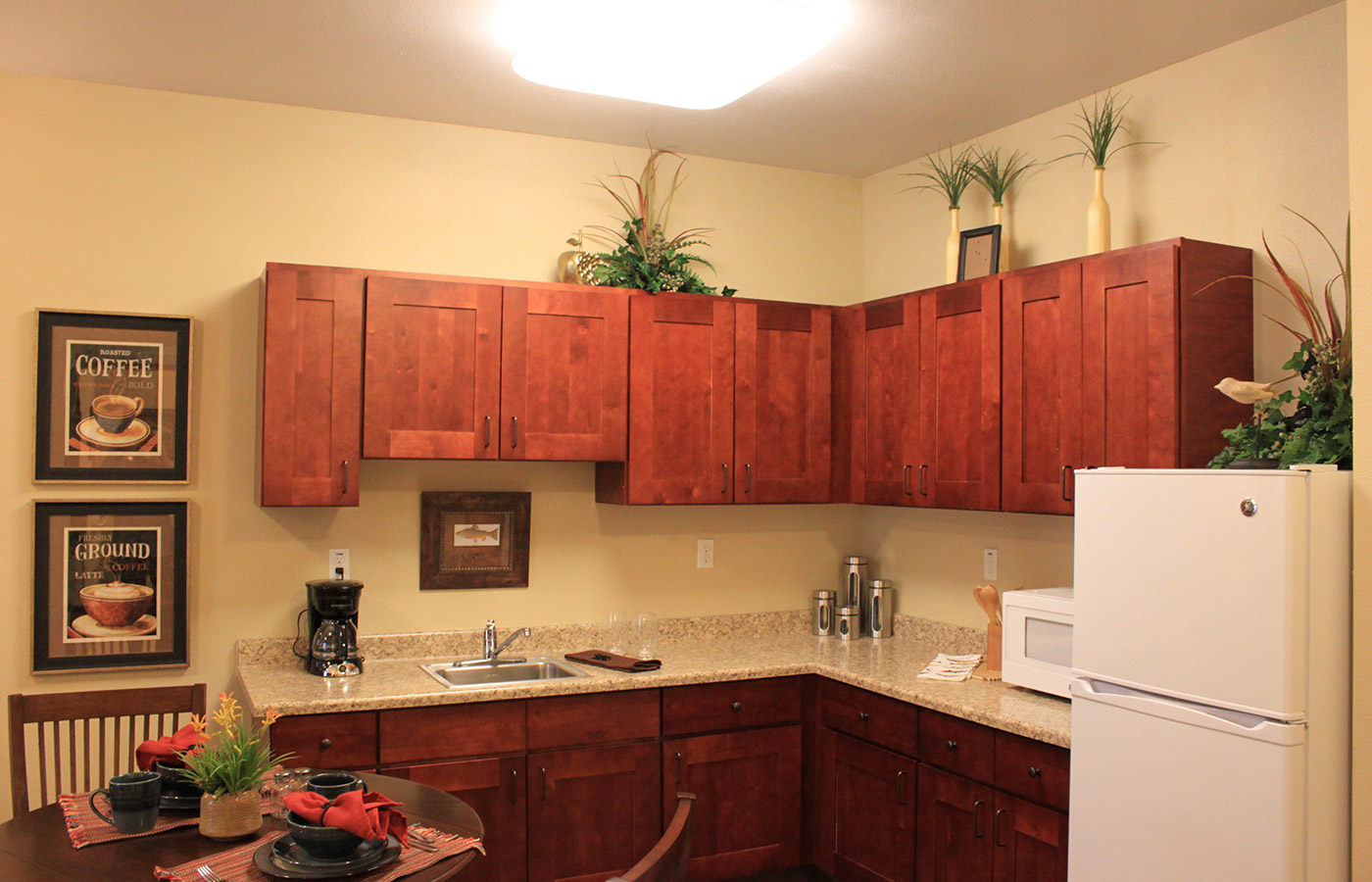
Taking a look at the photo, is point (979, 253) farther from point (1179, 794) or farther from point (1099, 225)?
point (1179, 794)

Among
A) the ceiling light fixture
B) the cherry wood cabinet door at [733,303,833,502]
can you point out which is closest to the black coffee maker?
the cherry wood cabinet door at [733,303,833,502]

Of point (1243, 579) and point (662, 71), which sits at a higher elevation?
point (662, 71)

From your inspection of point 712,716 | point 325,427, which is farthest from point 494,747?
point 325,427

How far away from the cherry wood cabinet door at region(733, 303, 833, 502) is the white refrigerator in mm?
1593

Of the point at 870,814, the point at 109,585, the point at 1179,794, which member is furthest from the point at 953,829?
the point at 109,585

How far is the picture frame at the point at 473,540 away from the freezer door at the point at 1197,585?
2.10 m

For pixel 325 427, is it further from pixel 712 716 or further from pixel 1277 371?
pixel 1277 371

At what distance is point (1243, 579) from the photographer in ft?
7.39

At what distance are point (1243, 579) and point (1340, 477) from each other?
0.31 metres

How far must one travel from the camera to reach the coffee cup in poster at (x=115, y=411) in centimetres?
346

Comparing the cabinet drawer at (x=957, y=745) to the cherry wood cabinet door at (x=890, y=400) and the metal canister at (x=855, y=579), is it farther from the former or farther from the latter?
the metal canister at (x=855, y=579)

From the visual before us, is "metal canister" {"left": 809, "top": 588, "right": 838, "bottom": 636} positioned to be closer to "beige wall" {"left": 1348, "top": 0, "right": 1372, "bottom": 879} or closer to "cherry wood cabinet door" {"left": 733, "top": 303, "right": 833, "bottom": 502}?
"cherry wood cabinet door" {"left": 733, "top": 303, "right": 833, "bottom": 502}

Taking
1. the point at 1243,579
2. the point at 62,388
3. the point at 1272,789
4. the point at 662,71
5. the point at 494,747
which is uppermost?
the point at 662,71

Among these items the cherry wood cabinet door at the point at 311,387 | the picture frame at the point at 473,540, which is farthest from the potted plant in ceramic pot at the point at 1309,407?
the cherry wood cabinet door at the point at 311,387
